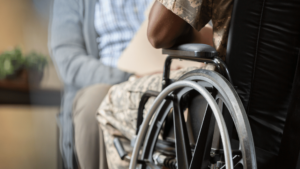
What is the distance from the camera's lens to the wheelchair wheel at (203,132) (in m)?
0.46

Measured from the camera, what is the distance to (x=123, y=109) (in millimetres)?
1017

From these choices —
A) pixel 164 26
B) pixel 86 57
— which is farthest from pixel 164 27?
pixel 86 57

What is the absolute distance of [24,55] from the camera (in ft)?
4.44

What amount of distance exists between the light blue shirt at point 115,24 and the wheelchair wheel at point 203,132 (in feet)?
3.05

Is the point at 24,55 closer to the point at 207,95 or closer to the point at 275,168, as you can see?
the point at 207,95

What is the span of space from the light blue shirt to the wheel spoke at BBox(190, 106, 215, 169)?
1.12 metres

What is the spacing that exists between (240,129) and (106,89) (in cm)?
109

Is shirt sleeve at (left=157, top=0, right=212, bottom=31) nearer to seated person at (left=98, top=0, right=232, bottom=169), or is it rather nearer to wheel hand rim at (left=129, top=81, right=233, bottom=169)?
seated person at (left=98, top=0, right=232, bottom=169)

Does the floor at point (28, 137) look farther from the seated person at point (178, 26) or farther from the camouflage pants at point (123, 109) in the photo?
the seated person at point (178, 26)

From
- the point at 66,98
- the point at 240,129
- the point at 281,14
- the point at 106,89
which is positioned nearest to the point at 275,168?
the point at 240,129

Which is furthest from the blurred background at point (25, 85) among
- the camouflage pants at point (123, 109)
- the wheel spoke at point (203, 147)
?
the wheel spoke at point (203, 147)

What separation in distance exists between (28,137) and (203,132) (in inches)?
44.6

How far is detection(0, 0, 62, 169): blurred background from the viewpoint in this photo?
132cm

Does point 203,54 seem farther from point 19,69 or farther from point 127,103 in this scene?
point 19,69
